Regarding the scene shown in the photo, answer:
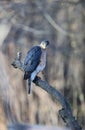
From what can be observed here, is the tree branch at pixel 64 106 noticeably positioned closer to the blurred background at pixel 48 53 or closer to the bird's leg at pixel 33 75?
the bird's leg at pixel 33 75

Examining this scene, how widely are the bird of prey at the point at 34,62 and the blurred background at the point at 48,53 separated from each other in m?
1.90

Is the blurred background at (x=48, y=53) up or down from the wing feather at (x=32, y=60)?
down

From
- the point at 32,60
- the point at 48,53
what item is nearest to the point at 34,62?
the point at 32,60

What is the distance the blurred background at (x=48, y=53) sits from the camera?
2615mm

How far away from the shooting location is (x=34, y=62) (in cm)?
62

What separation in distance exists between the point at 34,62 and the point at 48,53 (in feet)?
7.04

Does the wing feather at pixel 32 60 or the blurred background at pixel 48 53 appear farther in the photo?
the blurred background at pixel 48 53

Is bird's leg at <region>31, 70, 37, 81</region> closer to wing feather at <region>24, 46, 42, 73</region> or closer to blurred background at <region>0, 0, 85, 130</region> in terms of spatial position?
wing feather at <region>24, 46, 42, 73</region>

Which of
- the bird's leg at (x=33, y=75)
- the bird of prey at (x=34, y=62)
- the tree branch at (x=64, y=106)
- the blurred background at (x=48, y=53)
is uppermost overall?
the bird of prey at (x=34, y=62)

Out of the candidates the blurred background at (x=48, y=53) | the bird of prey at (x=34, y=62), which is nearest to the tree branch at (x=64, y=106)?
the bird of prey at (x=34, y=62)

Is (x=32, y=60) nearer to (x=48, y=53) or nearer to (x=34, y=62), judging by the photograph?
(x=34, y=62)

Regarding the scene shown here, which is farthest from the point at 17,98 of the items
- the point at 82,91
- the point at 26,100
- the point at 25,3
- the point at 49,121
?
the point at 25,3

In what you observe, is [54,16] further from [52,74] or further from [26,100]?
[26,100]

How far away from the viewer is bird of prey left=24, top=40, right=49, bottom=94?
58cm
